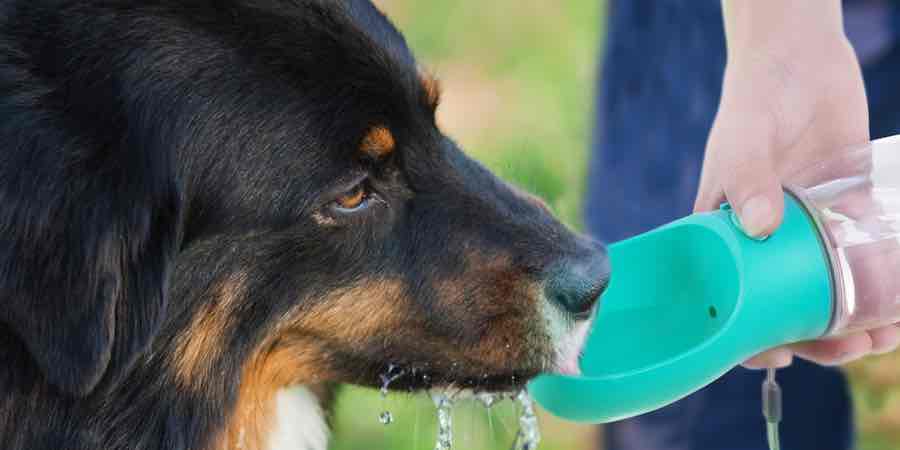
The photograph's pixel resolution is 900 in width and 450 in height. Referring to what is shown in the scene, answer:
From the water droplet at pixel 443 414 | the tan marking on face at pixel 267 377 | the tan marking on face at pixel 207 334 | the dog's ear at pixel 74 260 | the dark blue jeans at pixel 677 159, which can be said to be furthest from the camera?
the dark blue jeans at pixel 677 159

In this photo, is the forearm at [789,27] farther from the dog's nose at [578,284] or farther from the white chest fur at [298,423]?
the white chest fur at [298,423]

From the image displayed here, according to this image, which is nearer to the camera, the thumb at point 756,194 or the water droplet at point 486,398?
the thumb at point 756,194

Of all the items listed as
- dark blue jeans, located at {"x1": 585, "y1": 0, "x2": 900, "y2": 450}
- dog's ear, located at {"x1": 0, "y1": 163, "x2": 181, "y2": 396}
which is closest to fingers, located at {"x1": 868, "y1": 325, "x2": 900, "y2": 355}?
dark blue jeans, located at {"x1": 585, "y1": 0, "x2": 900, "y2": 450}

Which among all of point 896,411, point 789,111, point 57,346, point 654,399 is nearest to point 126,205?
point 57,346

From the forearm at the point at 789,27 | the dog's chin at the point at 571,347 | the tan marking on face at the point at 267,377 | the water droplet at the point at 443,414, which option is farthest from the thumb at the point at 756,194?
the tan marking on face at the point at 267,377

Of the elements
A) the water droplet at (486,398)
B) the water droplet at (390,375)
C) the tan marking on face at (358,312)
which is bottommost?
the water droplet at (390,375)

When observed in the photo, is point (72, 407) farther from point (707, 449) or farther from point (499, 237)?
point (707, 449)

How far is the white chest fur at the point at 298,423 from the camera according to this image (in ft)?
9.58

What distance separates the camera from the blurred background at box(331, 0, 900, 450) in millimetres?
4836

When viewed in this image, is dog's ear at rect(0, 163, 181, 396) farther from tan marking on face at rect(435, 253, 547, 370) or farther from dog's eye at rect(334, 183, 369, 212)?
tan marking on face at rect(435, 253, 547, 370)

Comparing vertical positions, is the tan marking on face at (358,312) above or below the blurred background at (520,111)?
below

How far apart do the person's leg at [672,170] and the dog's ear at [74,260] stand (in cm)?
159

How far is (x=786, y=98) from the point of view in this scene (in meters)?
2.92

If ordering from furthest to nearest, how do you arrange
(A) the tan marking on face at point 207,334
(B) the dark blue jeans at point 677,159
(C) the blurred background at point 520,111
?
1. (C) the blurred background at point 520,111
2. (B) the dark blue jeans at point 677,159
3. (A) the tan marking on face at point 207,334
